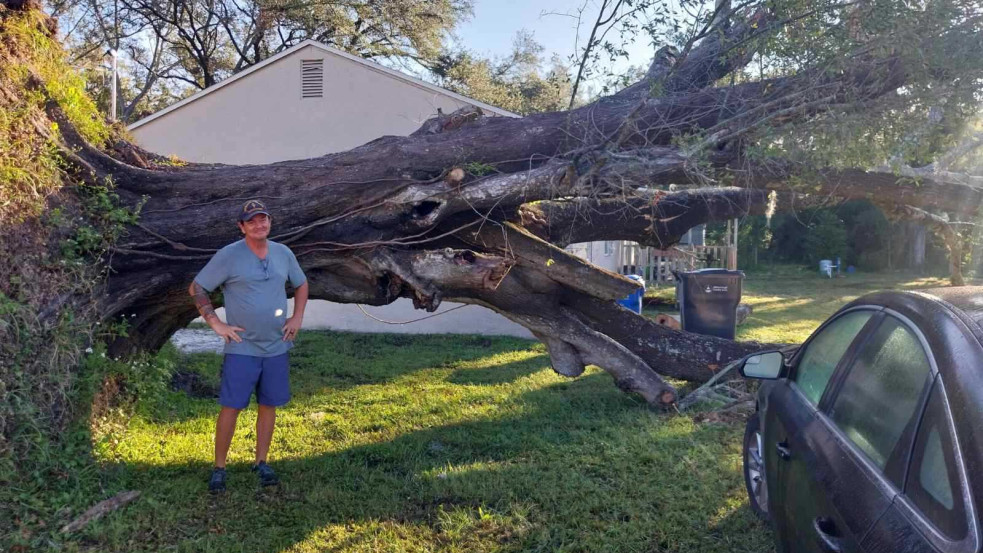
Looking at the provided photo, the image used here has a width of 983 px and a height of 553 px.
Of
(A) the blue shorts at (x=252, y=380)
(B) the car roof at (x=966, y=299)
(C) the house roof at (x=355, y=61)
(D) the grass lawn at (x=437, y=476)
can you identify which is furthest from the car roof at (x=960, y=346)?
(C) the house roof at (x=355, y=61)

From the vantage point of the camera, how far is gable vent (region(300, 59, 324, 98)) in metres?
11.2

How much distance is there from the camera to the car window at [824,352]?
3.16 metres

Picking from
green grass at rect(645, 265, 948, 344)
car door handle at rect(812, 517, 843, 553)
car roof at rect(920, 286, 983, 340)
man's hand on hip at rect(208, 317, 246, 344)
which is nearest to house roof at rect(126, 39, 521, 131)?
green grass at rect(645, 265, 948, 344)

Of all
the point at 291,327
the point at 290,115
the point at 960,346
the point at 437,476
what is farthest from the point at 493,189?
the point at 290,115

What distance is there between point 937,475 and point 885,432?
420 mm

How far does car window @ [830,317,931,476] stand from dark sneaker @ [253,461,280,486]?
3453mm

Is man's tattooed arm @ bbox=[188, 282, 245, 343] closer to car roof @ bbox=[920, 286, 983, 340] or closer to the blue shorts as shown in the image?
the blue shorts

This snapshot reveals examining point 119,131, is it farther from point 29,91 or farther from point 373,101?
point 373,101

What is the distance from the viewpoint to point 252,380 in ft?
15.3

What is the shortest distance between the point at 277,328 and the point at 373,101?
7.12 metres

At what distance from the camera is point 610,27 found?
18.7 ft

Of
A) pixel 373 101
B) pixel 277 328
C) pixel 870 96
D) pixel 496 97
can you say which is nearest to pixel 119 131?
pixel 277 328

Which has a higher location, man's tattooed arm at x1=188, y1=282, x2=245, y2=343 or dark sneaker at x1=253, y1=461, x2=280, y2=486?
man's tattooed arm at x1=188, y1=282, x2=245, y2=343

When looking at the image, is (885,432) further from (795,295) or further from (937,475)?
(795,295)
